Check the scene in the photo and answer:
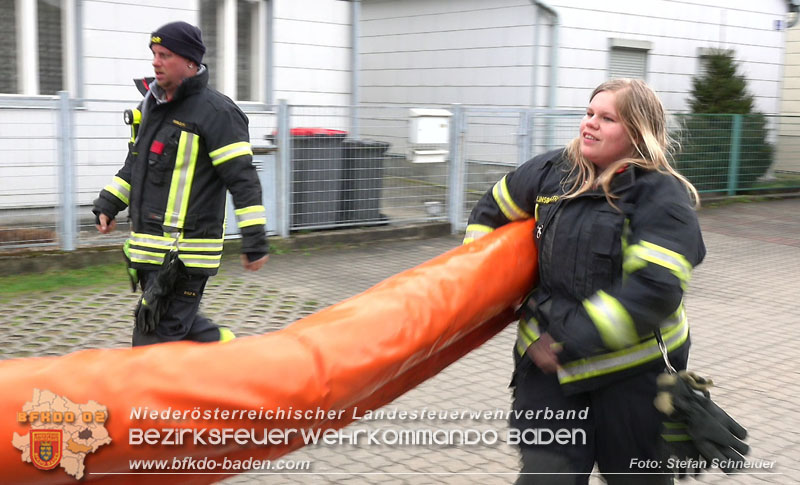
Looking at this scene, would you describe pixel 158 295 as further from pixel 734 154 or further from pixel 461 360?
pixel 734 154

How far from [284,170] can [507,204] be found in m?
6.60

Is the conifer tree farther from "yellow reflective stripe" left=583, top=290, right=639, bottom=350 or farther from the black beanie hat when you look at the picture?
"yellow reflective stripe" left=583, top=290, right=639, bottom=350

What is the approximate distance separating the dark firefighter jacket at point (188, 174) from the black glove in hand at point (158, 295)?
6 cm

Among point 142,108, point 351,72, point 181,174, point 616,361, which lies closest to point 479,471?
point 616,361

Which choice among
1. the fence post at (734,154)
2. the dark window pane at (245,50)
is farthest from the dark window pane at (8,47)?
the fence post at (734,154)

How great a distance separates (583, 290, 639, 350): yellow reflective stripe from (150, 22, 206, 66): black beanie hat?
87.2 inches

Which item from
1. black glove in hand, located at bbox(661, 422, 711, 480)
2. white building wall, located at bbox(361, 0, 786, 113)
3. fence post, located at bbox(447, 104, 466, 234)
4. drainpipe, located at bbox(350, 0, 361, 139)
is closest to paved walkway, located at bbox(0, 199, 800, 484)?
fence post, located at bbox(447, 104, 466, 234)

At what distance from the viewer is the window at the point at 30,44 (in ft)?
30.6

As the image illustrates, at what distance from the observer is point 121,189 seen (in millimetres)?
4137

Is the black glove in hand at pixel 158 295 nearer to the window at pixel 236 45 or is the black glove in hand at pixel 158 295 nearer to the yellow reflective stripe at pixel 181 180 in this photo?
the yellow reflective stripe at pixel 181 180

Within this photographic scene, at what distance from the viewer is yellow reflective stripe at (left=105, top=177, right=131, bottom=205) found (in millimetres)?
4125

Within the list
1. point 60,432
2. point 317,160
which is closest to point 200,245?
point 60,432

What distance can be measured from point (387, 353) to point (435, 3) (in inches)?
534

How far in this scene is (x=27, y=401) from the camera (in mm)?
2039
